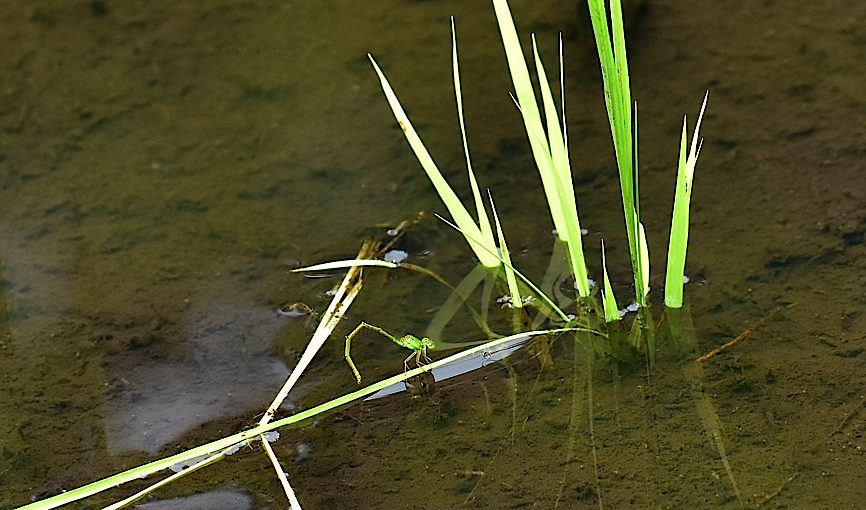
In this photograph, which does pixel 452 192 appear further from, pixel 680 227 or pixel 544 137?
pixel 680 227

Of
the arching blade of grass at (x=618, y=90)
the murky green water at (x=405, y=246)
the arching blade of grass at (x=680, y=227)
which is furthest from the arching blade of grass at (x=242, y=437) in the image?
the arching blade of grass at (x=618, y=90)

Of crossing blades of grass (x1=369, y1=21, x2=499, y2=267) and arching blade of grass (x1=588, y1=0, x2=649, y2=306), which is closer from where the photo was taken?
arching blade of grass (x1=588, y1=0, x2=649, y2=306)

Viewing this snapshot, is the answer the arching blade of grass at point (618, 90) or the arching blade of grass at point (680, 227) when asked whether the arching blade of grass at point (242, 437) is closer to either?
the arching blade of grass at point (680, 227)

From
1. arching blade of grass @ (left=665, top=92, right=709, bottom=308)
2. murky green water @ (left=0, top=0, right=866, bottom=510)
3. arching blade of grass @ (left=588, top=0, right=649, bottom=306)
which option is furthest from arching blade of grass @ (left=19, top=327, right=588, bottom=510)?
arching blade of grass @ (left=588, top=0, right=649, bottom=306)

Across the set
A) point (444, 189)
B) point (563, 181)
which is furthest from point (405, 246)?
point (563, 181)

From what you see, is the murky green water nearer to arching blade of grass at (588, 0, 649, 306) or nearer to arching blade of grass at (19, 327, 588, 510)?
arching blade of grass at (19, 327, 588, 510)

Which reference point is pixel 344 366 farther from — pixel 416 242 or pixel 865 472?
pixel 865 472
